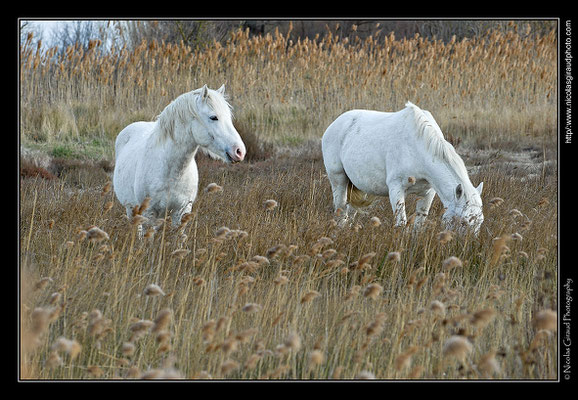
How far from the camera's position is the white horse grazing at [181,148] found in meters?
5.12

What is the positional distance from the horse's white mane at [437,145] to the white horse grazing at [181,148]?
180cm

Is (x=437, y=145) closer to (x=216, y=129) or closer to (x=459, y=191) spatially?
(x=459, y=191)

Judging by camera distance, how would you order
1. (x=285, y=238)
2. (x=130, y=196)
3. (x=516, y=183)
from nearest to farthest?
(x=285, y=238), (x=130, y=196), (x=516, y=183)

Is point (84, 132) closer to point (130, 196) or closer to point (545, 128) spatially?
point (130, 196)

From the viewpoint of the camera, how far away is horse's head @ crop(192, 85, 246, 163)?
501cm

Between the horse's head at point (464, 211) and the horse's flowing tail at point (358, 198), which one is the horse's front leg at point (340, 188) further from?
the horse's head at point (464, 211)

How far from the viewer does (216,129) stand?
5.11m

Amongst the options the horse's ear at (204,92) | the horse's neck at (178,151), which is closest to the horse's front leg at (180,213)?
the horse's neck at (178,151)

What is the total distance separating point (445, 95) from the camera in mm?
12773

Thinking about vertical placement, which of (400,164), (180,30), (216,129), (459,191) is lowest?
(459,191)

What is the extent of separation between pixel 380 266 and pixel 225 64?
9.41 m

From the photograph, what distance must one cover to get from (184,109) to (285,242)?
1.44m

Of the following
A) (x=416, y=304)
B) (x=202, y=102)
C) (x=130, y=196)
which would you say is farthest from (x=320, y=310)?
(x=130, y=196)

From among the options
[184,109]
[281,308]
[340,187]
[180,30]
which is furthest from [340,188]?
[180,30]
